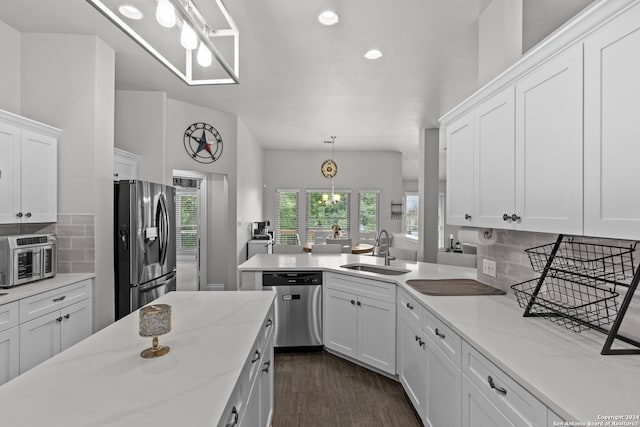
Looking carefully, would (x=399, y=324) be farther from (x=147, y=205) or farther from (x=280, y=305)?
(x=147, y=205)

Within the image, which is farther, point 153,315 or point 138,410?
point 153,315

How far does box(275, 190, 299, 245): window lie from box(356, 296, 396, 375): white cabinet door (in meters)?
5.71

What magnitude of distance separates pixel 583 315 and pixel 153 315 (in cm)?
182

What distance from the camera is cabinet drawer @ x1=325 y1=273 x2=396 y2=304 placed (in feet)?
8.88

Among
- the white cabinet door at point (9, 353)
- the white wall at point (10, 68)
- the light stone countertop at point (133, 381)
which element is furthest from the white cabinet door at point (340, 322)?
the white wall at point (10, 68)

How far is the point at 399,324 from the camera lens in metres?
2.60

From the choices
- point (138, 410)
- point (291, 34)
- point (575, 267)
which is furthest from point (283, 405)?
point (291, 34)

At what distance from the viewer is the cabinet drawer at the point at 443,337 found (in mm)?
1588

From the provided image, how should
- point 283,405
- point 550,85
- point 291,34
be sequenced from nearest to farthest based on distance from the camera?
point 550,85 < point 283,405 < point 291,34

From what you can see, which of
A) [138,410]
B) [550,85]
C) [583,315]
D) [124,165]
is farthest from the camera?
[124,165]

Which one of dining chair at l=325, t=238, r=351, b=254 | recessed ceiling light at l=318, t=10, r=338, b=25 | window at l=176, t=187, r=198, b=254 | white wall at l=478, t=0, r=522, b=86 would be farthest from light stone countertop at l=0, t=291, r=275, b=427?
window at l=176, t=187, r=198, b=254

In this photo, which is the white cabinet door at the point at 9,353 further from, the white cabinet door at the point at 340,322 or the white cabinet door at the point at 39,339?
the white cabinet door at the point at 340,322

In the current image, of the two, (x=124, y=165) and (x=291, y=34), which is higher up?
(x=291, y=34)

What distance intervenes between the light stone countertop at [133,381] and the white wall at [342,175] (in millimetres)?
7267
